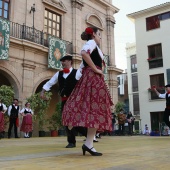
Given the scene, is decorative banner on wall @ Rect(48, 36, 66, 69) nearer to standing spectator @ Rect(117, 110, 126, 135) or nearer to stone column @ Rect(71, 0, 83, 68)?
stone column @ Rect(71, 0, 83, 68)

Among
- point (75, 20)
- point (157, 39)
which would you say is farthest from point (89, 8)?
point (157, 39)

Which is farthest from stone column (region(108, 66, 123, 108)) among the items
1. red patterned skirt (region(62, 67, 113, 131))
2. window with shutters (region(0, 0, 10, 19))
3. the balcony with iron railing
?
red patterned skirt (region(62, 67, 113, 131))

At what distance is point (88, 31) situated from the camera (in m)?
3.43

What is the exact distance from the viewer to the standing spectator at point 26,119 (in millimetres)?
11641

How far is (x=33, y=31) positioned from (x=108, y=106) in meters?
11.4

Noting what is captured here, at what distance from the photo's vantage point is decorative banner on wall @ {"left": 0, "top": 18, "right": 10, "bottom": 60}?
11898 mm

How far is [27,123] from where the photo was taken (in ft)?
38.2

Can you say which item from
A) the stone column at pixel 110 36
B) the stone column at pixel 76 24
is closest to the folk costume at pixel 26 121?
the stone column at pixel 76 24

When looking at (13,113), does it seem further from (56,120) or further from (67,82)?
(67,82)

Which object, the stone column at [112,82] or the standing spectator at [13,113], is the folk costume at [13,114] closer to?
the standing spectator at [13,113]

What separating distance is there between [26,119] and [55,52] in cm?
456

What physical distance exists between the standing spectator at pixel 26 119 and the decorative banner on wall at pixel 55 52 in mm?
3309

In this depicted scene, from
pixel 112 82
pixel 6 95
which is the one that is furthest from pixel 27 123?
pixel 112 82

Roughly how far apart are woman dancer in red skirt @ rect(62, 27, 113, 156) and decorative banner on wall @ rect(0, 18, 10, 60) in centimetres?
930
